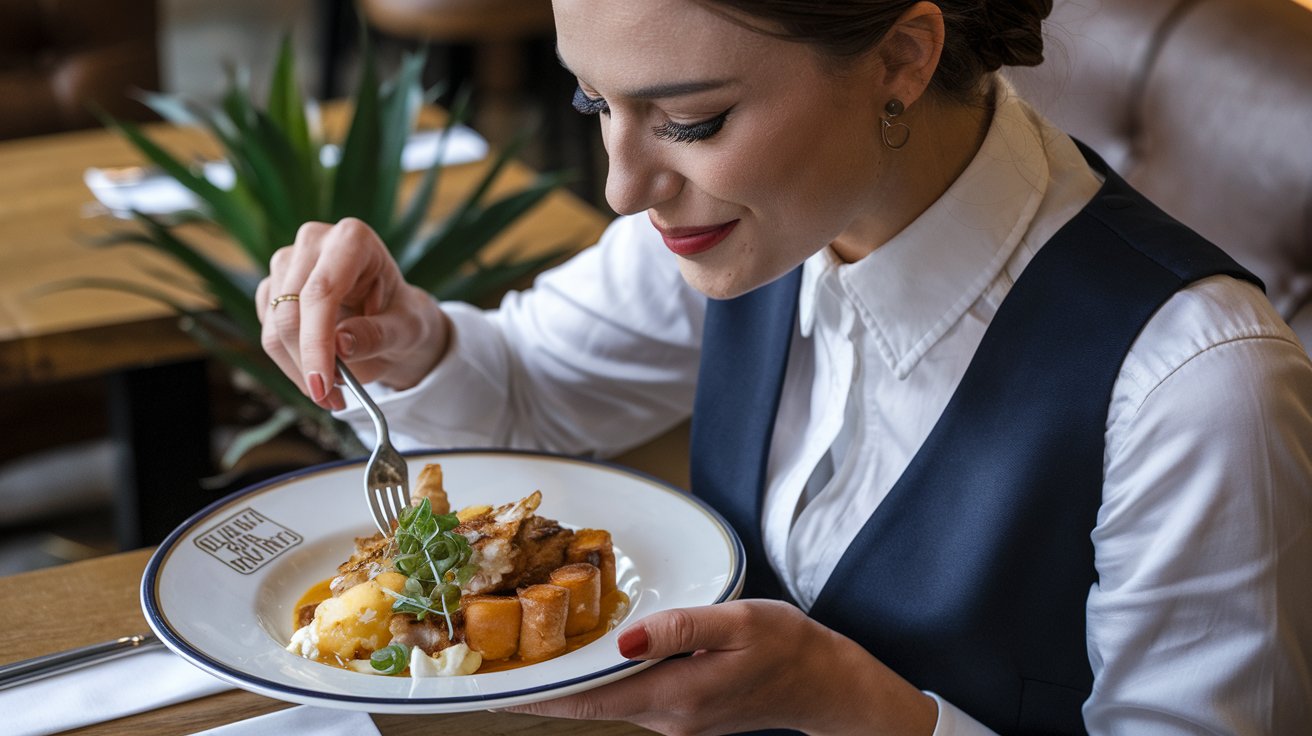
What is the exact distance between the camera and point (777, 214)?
42.9 inches

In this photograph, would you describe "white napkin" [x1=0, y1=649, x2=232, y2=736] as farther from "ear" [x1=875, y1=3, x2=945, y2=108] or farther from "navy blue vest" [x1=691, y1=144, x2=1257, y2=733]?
"ear" [x1=875, y1=3, x2=945, y2=108]

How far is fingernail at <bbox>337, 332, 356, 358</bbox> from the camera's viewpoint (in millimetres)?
1329

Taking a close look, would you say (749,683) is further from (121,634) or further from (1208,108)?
(1208,108)

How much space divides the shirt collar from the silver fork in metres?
0.44

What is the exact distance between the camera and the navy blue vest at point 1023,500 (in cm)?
111

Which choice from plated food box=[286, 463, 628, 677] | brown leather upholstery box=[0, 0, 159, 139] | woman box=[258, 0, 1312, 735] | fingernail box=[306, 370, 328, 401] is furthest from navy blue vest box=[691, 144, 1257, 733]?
brown leather upholstery box=[0, 0, 159, 139]

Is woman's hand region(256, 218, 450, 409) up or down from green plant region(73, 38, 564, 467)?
up

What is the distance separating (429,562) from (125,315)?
1210mm

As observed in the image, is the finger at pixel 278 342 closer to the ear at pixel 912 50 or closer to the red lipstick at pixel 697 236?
the red lipstick at pixel 697 236

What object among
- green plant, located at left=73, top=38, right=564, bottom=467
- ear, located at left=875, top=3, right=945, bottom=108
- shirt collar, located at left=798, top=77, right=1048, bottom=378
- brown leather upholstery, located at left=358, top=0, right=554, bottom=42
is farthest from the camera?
brown leather upholstery, located at left=358, top=0, right=554, bottom=42

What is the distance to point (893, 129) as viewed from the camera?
1131mm

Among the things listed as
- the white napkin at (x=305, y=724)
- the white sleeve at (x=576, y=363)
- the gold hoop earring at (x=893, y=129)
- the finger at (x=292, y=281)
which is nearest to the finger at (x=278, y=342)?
the finger at (x=292, y=281)

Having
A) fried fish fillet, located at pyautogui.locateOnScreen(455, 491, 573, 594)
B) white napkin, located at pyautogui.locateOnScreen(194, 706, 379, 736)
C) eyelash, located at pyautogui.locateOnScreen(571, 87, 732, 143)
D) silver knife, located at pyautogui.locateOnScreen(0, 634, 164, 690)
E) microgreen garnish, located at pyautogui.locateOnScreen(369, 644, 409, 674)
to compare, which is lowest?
silver knife, located at pyautogui.locateOnScreen(0, 634, 164, 690)

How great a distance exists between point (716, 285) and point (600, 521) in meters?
0.27
